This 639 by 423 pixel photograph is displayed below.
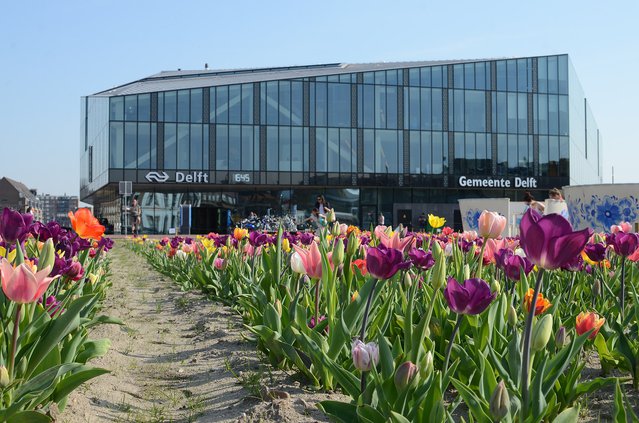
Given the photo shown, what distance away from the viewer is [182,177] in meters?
41.6

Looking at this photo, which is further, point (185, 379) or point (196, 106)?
point (196, 106)

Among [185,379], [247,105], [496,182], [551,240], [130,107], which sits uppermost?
[247,105]

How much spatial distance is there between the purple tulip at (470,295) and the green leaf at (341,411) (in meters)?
0.49

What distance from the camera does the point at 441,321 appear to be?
3.29 meters

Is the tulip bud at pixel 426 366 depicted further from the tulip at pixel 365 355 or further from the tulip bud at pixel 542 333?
the tulip bud at pixel 542 333

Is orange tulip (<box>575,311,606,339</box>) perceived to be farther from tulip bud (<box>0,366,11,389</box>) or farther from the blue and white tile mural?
the blue and white tile mural

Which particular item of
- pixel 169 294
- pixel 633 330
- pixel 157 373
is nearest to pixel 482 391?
pixel 633 330

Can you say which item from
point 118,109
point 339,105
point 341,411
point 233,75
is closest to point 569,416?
point 341,411

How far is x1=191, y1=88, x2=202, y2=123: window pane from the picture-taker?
41750mm

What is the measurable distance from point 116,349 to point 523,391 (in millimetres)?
→ 3221

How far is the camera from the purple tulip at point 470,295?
2.03 metres

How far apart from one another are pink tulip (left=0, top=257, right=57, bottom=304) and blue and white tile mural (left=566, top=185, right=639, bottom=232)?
686 centimetres

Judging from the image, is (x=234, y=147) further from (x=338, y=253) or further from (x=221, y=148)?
(x=338, y=253)

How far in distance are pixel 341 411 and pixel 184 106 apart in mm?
40904
